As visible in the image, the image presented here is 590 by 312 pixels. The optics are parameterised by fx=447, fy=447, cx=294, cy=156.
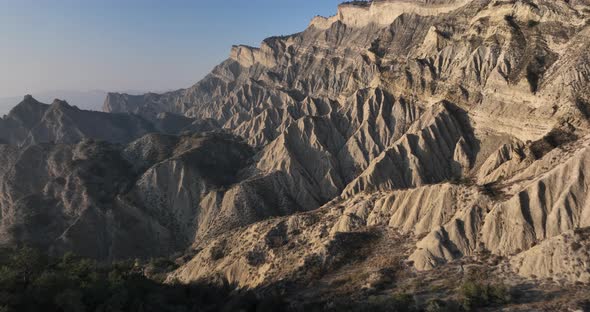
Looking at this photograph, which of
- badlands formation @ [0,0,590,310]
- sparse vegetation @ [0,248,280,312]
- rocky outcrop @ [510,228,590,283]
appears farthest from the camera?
badlands formation @ [0,0,590,310]

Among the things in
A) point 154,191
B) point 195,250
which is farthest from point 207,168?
point 195,250

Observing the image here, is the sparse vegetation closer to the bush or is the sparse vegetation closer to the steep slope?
the bush

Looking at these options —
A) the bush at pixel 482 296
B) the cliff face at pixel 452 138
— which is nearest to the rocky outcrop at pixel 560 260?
the cliff face at pixel 452 138

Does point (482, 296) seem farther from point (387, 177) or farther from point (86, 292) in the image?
point (387, 177)

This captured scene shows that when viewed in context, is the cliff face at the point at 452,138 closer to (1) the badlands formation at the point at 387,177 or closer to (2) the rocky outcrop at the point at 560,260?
(1) the badlands formation at the point at 387,177

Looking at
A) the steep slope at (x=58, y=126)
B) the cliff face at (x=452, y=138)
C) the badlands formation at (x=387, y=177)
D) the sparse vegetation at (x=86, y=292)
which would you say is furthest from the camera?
the steep slope at (x=58, y=126)

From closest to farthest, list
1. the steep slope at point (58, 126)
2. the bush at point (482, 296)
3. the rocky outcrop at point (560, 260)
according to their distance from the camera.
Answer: the bush at point (482, 296), the rocky outcrop at point (560, 260), the steep slope at point (58, 126)

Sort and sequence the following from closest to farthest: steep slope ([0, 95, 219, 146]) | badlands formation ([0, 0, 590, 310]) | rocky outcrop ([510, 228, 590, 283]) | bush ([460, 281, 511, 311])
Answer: bush ([460, 281, 511, 311]), rocky outcrop ([510, 228, 590, 283]), badlands formation ([0, 0, 590, 310]), steep slope ([0, 95, 219, 146])

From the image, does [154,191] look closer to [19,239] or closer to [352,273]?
[19,239]

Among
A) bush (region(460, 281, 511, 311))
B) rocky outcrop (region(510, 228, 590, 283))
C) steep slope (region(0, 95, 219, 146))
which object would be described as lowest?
Result: bush (region(460, 281, 511, 311))

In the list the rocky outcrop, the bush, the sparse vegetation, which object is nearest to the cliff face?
the rocky outcrop
